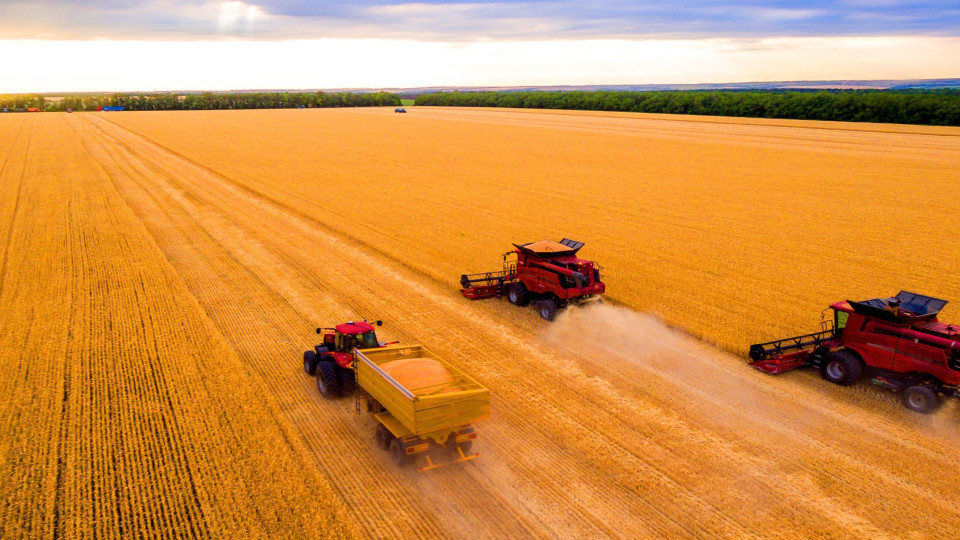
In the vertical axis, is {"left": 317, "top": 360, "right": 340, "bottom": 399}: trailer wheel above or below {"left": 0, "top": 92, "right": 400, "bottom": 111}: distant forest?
below

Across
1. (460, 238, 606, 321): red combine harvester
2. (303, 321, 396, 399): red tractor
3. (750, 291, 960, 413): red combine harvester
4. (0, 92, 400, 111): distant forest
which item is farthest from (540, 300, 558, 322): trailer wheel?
(0, 92, 400, 111): distant forest

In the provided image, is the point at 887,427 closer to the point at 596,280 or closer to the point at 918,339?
the point at 918,339

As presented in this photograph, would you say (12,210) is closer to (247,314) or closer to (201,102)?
(247,314)

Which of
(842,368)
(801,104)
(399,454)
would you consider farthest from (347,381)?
(801,104)

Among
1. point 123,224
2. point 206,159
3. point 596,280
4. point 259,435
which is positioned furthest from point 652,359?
point 206,159

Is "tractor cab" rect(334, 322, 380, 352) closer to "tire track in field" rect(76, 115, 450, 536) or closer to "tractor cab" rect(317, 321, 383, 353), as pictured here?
"tractor cab" rect(317, 321, 383, 353)
